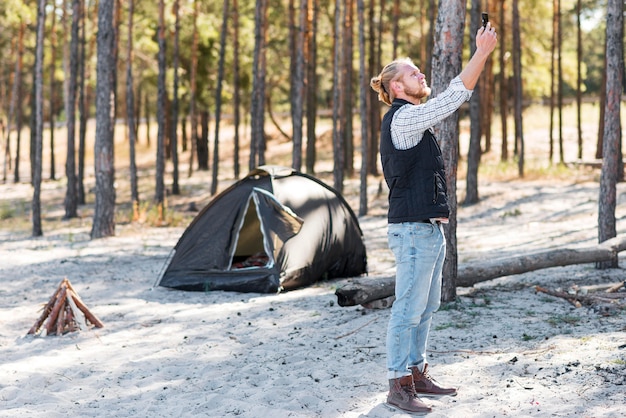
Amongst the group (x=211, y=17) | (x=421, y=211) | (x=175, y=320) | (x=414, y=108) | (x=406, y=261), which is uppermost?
(x=211, y=17)

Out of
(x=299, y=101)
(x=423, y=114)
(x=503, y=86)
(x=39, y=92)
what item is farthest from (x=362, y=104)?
(x=423, y=114)

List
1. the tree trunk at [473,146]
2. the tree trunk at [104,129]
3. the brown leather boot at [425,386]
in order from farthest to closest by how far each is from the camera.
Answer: the tree trunk at [473,146] → the tree trunk at [104,129] → the brown leather boot at [425,386]

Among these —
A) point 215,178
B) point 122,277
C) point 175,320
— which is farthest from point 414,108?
point 215,178

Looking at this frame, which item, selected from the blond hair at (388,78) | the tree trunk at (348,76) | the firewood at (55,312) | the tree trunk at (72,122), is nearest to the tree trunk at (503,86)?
the tree trunk at (348,76)

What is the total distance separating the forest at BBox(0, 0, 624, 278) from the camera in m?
16.6

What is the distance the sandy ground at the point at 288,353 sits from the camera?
227 inches

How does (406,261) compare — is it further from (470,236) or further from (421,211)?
(470,236)

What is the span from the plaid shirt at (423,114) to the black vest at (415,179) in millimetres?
60

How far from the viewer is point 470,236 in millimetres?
16422

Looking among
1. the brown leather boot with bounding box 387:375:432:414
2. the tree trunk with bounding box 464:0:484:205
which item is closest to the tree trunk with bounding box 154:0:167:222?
the tree trunk with bounding box 464:0:484:205

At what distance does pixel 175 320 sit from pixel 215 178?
1643cm

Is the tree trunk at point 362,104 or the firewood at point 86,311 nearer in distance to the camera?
the firewood at point 86,311

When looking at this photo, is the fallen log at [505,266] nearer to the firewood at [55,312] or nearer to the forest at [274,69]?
the forest at [274,69]

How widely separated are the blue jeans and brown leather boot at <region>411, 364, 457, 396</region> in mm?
293
